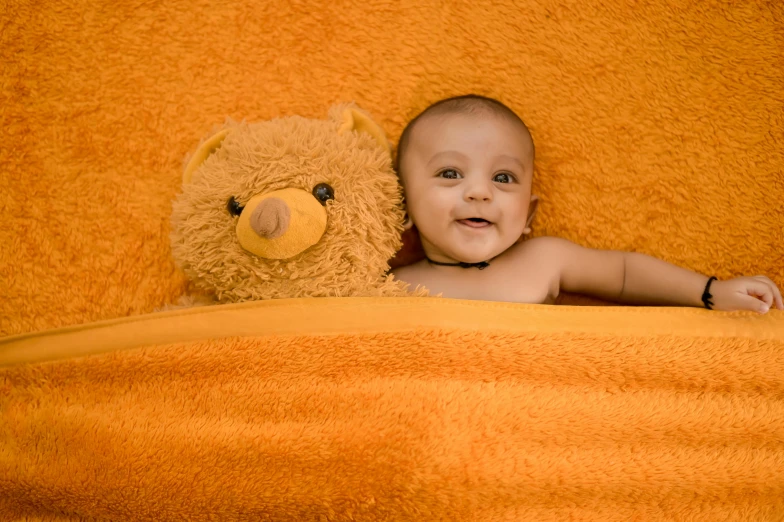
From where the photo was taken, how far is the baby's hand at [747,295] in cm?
99

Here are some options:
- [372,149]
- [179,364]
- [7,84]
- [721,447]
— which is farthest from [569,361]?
[7,84]

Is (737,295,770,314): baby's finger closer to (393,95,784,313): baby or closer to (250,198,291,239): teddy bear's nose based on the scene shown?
(393,95,784,313): baby

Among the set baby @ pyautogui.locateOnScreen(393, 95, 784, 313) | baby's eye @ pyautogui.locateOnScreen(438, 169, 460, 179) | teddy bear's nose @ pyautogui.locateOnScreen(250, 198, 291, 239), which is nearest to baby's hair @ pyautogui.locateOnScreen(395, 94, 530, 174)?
baby @ pyautogui.locateOnScreen(393, 95, 784, 313)

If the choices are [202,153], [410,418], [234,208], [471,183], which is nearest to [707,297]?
[471,183]

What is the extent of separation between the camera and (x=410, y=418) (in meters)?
0.89

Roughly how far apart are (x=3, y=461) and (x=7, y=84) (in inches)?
29.0

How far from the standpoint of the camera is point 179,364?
977 mm

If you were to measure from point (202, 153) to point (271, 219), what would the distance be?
11.0 inches

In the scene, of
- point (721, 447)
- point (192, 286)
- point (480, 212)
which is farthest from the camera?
point (192, 286)

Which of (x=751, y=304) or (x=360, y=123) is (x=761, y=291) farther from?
(x=360, y=123)

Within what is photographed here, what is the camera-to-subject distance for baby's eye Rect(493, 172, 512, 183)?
1.09m

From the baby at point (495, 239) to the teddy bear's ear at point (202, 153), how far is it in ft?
1.11

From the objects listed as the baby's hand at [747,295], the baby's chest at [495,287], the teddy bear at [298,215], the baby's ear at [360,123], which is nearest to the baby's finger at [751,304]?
the baby's hand at [747,295]

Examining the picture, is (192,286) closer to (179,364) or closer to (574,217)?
(179,364)
